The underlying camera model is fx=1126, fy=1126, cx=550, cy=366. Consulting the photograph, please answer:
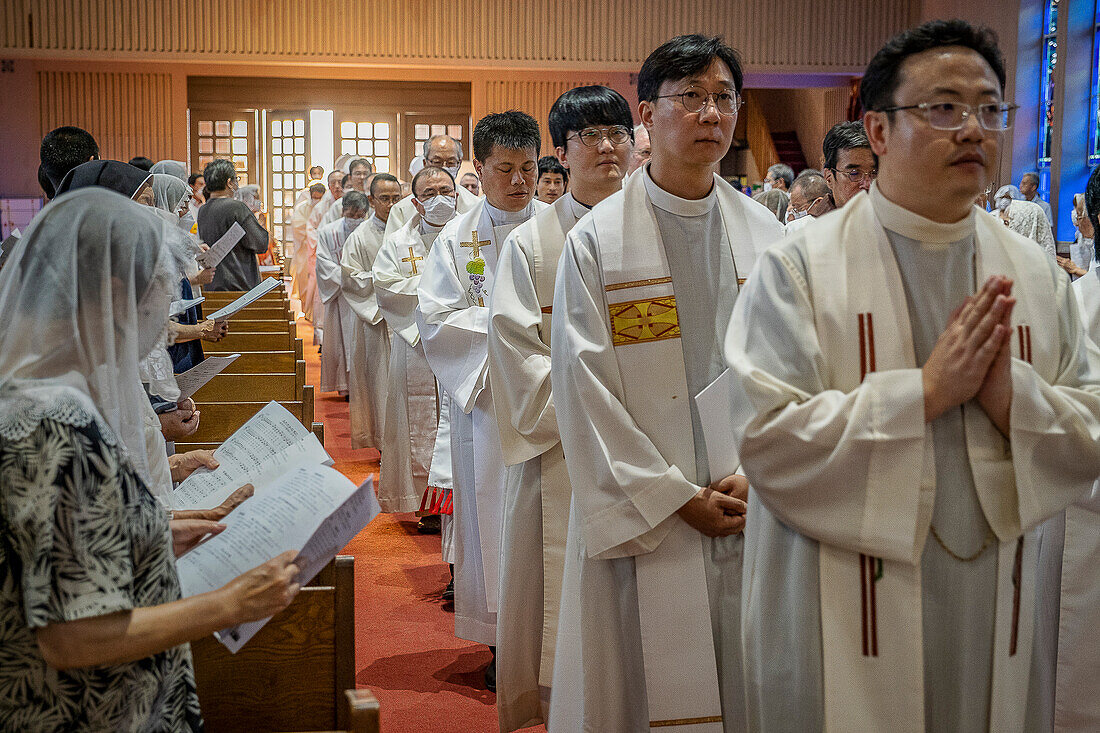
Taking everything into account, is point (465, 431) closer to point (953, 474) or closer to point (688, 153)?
point (688, 153)

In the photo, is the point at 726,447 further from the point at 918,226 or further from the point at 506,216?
the point at 506,216

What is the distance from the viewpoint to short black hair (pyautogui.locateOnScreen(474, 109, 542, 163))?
399 centimetres

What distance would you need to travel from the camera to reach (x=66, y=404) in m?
1.49

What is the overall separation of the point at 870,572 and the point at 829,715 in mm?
243

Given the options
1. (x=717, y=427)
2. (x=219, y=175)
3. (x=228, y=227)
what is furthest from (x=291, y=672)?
(x=219, y=175)

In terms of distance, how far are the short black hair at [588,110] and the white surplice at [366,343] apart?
4.15m

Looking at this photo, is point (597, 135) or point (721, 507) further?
point (597, 135)

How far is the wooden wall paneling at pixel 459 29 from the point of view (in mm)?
16000

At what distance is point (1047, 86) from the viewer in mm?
14625

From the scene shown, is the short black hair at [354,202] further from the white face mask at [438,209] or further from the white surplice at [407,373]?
the white face mask at [438,209]

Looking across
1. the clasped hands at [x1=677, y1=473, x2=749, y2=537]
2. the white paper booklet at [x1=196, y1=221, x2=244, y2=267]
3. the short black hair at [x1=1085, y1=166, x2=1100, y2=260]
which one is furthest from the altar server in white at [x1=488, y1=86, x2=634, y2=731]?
the white paper booklet at [x1=196, y1=221, x2=244, y2=267]

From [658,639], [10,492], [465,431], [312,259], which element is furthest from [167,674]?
[312,259]

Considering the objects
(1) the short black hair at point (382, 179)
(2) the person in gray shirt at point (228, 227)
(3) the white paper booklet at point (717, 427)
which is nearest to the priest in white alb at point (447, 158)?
(1) the short black hair at point (382, 179)

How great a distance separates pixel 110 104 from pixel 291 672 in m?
16.7
